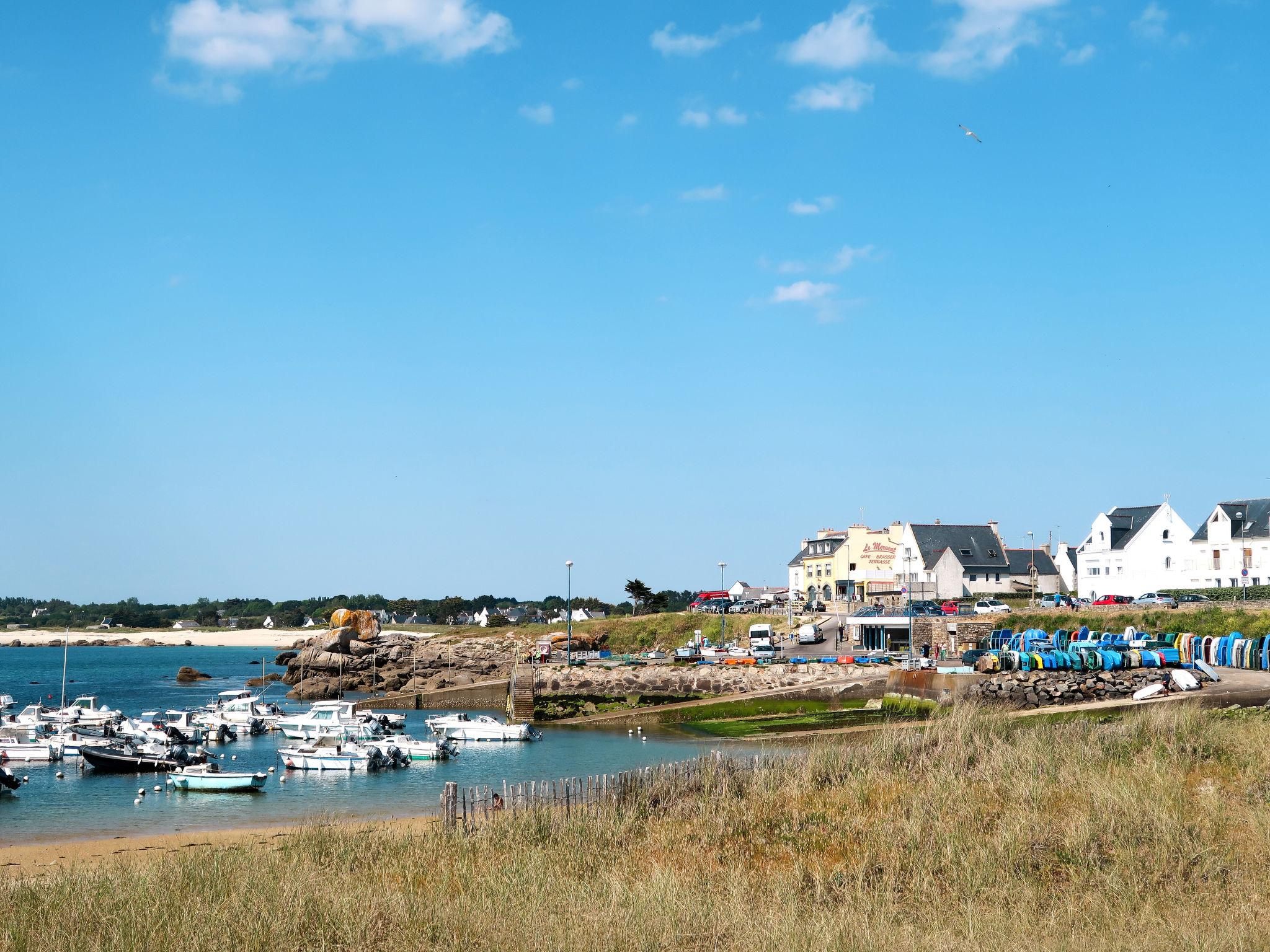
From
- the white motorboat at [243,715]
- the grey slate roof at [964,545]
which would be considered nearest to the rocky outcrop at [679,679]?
the white motorboat at [243,715]

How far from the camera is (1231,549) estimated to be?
84.2 m

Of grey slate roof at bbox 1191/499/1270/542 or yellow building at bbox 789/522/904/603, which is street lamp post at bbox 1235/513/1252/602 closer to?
grey slate roof at bbox 1191/499/1270/542

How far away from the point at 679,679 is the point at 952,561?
49036 millimetres

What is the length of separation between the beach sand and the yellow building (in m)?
83.5

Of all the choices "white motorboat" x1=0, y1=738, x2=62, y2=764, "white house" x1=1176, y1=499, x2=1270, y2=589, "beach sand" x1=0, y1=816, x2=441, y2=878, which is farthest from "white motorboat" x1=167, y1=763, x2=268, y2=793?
"white house" x1=1176, y1=499, x2=1270, y2=589

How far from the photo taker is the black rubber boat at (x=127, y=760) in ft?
144

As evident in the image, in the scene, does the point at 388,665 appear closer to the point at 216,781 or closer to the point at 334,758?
the point at 334,758

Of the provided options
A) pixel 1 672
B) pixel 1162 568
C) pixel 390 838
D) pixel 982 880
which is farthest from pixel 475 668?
pixel 1 672

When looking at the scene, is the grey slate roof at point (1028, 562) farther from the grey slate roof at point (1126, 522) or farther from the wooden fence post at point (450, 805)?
the wooden fence post at point (450, 805)

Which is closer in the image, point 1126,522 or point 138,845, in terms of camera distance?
point 138,845

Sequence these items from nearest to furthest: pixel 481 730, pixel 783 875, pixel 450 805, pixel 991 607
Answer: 1. pixel 783 875
2. pixel 450 805
3. pixel 481 730
4. pixel 991 607

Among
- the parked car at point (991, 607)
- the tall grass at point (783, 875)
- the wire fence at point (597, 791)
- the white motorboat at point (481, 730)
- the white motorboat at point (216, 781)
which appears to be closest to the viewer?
the tall grass at point (783, 875)

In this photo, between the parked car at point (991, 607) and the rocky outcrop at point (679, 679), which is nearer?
the rocky outcrop at point (679, 679)

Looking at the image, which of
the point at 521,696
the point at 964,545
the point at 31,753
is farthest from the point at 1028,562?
the point at 31,753
